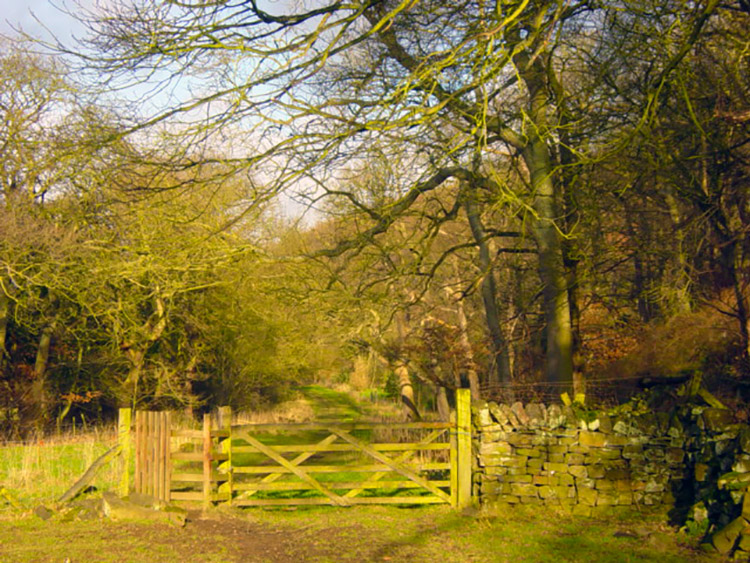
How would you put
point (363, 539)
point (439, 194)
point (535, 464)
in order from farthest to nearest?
point (439, 194), point (535, 464), point (363, 539)

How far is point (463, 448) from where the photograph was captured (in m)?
9.66

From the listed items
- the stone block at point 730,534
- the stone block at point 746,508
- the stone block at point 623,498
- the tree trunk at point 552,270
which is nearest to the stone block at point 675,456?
the stone block at point 623,498

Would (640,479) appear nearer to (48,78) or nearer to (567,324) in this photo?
(567,324)

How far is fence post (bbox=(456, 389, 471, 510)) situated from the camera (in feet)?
31.7

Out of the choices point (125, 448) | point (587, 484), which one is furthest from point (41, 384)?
point (587, 484)

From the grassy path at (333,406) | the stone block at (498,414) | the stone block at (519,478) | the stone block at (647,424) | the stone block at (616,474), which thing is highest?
the stone block at (498,414)

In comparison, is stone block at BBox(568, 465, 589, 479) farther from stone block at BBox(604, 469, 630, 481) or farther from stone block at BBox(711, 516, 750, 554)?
stone block at BBox(711, 516, 750, 554)

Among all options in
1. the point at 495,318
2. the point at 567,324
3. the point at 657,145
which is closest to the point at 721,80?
the point at 657,145

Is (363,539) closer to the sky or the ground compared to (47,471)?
closer to the ground

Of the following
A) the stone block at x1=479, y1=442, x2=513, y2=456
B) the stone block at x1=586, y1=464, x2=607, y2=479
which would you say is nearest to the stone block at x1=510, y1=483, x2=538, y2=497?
the stone block at x1=479, y1=442, x2=513, y2=456

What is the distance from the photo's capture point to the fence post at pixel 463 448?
9648mm

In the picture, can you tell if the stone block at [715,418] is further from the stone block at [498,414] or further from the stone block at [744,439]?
the stone block at [498,414]

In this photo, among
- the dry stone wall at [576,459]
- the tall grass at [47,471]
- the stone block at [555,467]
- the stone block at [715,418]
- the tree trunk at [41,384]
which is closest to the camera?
the stone block at [715,418]

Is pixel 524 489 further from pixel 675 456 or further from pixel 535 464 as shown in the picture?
pixel 675 456
